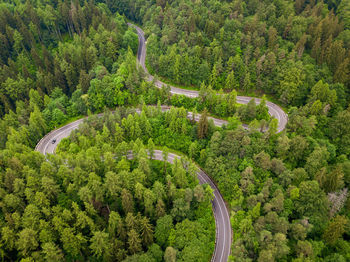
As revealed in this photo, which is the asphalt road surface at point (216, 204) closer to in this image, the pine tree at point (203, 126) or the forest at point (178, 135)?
the forest at point (178, 135)

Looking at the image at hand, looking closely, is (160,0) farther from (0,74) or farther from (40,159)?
(40,159)

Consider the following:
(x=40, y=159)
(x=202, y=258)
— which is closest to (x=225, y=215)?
(x=202, y=258)

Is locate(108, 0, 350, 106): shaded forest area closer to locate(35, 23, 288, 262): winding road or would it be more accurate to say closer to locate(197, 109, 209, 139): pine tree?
locate(35, 23, 288, 262): winding road

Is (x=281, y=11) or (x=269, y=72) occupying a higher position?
(x=281, y=11)

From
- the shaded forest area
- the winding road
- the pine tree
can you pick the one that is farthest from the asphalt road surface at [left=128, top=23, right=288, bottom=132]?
the pine tree

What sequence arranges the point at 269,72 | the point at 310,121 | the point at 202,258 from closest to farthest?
the point at 202,258
the point at 310,121
the point at 269,72

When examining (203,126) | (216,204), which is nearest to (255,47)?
(203,126)

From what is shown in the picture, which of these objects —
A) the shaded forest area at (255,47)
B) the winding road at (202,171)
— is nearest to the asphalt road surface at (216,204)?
the winding road at (202,171)
